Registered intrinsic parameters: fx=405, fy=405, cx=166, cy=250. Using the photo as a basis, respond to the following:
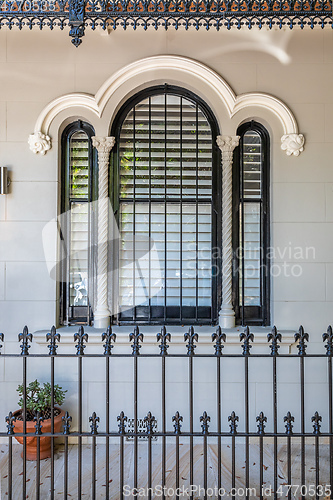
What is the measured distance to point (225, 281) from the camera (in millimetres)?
3752

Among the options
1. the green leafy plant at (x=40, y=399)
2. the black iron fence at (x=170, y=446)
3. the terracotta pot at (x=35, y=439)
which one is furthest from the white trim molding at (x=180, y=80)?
the terracotta pot at (x=35, y=439)

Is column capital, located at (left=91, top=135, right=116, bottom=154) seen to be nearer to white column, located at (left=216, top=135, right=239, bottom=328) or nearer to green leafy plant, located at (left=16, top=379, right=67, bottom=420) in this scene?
white column, located at (left=216, top=135, right=239, bottom=328)

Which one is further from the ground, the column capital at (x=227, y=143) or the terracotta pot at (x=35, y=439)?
the column capital at (x=227, y=143)

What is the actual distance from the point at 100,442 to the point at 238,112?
326 cm

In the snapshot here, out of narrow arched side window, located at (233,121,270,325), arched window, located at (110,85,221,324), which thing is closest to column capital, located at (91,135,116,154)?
arched window, located at (110,85,221,324)

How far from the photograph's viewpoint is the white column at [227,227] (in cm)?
375

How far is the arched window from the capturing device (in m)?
3.91

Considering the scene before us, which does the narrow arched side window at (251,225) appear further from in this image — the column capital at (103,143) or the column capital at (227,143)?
the column capital at (103,143)

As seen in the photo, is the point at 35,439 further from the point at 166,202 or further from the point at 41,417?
the point at 166,202

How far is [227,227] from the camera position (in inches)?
148

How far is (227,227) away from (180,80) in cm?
143

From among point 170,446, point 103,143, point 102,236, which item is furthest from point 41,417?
point 103,143

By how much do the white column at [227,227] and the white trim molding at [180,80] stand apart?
0.26 meters

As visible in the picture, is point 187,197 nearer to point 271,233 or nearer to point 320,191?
point 271,233
